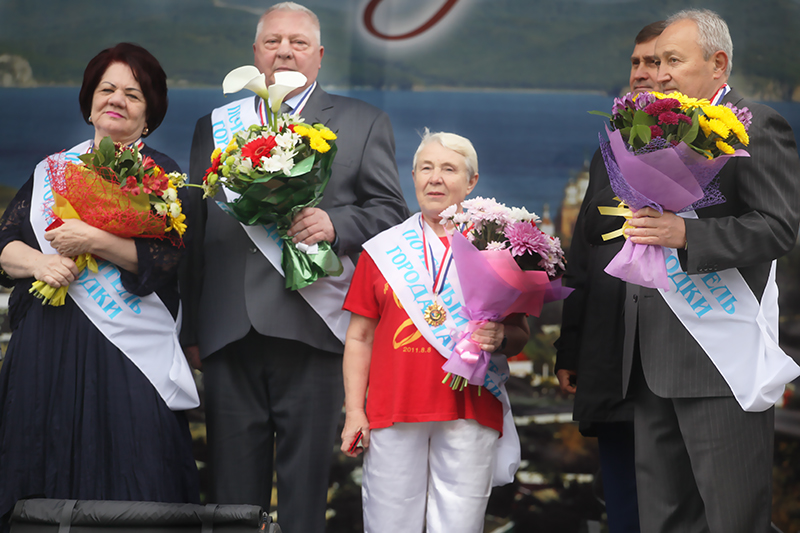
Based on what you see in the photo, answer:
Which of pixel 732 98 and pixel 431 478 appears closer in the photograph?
pixel 732 98

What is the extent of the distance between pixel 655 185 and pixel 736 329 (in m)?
0.44

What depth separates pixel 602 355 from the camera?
2188 millimetres

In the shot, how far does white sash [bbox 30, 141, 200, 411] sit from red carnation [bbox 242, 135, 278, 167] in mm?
541

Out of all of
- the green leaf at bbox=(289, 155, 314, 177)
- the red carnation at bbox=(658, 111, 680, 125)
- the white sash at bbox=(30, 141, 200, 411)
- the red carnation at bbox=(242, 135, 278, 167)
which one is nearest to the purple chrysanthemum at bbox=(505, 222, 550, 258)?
the red carnation at bbox=(658, 111, 680, 125)

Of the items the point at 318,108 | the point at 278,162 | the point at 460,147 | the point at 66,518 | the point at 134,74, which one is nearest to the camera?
the point at 66,518

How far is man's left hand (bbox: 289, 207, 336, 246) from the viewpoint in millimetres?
2230

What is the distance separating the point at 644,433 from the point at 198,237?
4.78 ft

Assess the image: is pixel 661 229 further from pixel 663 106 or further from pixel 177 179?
pixel 177 179

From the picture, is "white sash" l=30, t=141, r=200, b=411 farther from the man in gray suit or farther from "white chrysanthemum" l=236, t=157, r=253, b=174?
the man in gray suit

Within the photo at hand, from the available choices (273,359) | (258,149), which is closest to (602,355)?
(273,359)

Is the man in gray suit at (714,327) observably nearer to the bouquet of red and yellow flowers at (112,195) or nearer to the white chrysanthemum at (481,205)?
the white chrysanthemum at (481,205)

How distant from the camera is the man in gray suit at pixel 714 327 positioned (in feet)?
5.93

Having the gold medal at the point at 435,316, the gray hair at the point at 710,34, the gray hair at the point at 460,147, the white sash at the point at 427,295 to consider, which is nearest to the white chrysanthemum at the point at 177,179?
the white sash at the point at 427,295

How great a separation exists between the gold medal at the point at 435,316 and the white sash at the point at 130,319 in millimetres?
742
